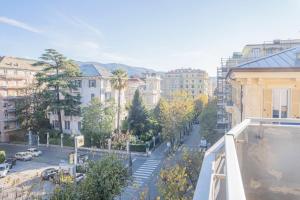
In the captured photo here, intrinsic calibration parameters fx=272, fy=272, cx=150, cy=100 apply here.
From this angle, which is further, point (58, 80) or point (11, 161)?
point (58, 80)

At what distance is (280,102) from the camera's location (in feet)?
29.5

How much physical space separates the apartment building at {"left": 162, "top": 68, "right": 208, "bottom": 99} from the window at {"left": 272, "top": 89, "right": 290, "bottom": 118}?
6782 centimetres

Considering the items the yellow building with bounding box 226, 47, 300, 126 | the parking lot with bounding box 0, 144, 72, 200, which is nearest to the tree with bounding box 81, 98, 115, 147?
the parking lot with bounding box 0, 144, 72, 200

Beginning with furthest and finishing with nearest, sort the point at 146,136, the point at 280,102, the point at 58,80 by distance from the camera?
the point at 146,136 < the point at 58,80 < the point at 280,102

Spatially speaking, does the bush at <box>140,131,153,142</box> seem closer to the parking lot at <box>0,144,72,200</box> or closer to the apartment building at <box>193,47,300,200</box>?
the parking lot at <box>0,144,72,200</box>

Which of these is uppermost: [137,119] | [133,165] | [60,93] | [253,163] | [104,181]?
[60,93]

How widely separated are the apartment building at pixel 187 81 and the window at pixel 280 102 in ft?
222

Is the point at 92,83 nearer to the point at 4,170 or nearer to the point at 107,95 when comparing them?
the point at 107,95

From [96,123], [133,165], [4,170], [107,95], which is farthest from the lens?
[107,95]

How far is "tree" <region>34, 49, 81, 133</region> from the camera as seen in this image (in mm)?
32344

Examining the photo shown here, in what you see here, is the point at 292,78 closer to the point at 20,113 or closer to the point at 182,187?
the point at 182,187

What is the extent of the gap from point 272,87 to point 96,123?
23.9 meters

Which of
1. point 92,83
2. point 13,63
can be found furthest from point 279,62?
point 13,63

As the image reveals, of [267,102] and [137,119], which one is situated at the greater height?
[267,102]
